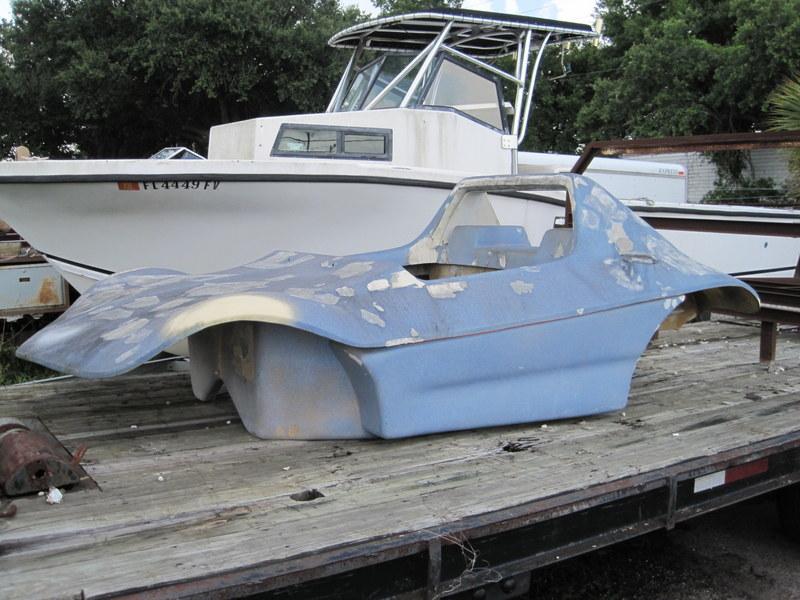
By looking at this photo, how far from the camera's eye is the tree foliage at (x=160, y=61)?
17734 mm

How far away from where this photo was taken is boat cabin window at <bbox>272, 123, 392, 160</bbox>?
6234 millimetres

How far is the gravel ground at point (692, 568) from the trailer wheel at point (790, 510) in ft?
0.24

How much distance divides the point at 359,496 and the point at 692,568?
5.75 feet

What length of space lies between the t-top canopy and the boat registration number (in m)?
2.61

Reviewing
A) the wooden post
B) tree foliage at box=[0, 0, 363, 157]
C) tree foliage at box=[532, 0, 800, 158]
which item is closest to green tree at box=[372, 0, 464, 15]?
tree foliage at box=[0, 0, 363, 157]

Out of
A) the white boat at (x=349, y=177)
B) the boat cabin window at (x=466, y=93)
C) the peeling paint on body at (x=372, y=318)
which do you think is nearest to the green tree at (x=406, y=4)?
the white boat at (x=349, y=177)

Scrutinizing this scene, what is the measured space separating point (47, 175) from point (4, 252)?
8.13ft

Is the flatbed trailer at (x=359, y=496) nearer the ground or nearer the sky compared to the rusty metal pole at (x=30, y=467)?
nearer the ground

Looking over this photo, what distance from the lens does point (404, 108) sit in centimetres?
660

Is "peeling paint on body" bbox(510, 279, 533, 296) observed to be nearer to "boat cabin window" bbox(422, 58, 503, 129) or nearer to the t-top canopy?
"boat cabin window" bbox(422, 58, 503, 129)

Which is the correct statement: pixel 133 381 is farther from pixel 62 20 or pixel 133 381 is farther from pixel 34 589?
pixel 62 20

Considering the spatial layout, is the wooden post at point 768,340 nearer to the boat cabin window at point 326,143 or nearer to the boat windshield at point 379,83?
the boat cabin window at point 326,143

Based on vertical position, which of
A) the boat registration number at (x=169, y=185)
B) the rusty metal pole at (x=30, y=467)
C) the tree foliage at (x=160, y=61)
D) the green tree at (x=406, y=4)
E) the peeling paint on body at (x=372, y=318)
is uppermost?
the green tree at (x=406, y=4)

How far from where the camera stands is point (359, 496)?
91.2 inches
